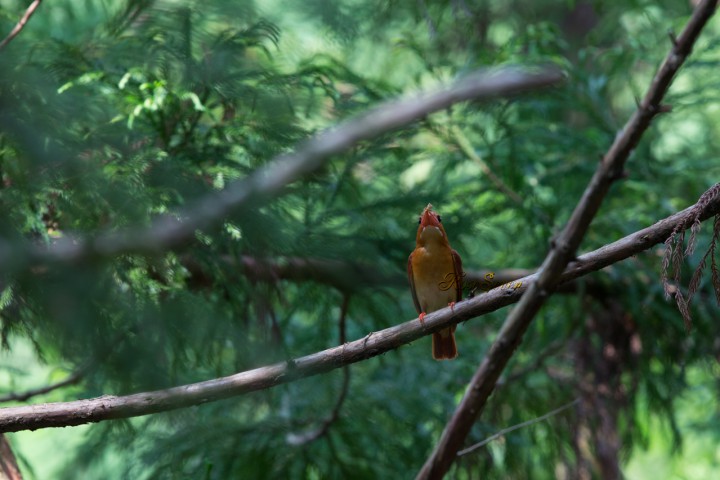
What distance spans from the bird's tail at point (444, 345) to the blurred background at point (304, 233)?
0.30 metres

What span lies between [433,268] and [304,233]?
927mm

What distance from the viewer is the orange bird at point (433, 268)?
12.6 ft

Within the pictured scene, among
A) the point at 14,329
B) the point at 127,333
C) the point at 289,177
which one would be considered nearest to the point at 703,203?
the point at 289,177

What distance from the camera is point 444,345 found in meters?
4.48

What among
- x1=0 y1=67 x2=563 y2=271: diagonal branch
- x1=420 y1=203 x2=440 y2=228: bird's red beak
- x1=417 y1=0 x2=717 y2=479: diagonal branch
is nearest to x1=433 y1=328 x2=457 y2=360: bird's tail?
x1=420 y1=203 x2=440 y2=228: bird's red beak

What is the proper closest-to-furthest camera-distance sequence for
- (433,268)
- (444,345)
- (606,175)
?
(606,175) < (433,268) < (444,345)

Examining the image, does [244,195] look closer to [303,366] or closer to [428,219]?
[303,366]

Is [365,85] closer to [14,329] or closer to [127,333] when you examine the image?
[14,329]

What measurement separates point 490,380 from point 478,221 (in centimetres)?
162

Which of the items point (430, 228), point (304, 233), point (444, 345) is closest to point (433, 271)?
point (430, 228)

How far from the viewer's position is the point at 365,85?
4812 mm

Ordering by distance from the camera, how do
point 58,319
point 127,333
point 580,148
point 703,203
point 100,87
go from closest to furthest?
point 58,319 < point 127,333 < point 703,203 < point 100,87 < point 580,148

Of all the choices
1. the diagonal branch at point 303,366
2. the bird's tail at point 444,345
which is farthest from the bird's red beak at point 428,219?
the diagonal branch at point 303,366

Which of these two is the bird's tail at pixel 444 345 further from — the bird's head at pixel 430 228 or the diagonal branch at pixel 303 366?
the diagonal branch at pixel 303 366
